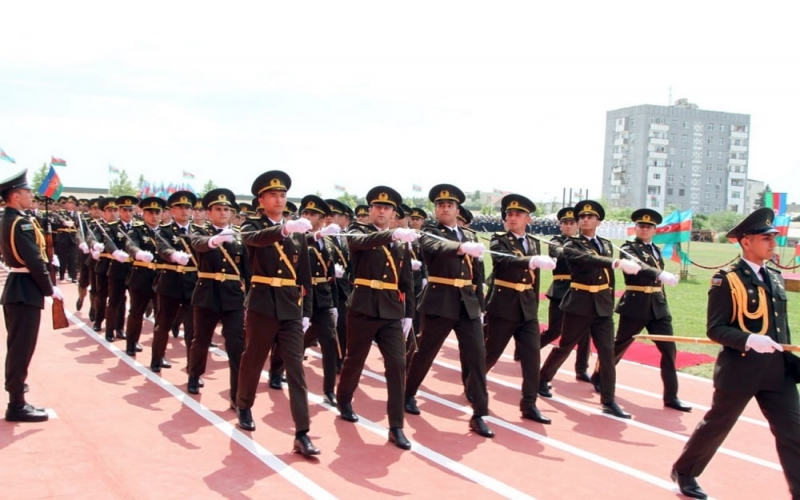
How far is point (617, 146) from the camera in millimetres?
104562

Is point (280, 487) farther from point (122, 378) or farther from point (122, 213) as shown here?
point (122, 213)

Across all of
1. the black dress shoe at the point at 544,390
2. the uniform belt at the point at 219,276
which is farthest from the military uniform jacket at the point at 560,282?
the uniform belt at the point at 219,276

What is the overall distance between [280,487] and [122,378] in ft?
13.2

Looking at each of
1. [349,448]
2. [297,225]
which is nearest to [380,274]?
[297,225]

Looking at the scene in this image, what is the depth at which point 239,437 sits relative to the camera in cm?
623

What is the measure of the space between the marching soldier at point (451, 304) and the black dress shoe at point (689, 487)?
177 cm

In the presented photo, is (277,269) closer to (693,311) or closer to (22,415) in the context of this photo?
(22,415)

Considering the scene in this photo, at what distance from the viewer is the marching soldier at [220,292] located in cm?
730

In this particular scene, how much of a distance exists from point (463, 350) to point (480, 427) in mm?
747

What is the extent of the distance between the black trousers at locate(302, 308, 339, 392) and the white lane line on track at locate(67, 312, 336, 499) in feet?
4.00

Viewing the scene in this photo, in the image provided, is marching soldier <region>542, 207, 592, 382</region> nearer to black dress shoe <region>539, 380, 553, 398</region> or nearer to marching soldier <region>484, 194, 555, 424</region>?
black dress shoe <region>539, 380, 553, 398</region>

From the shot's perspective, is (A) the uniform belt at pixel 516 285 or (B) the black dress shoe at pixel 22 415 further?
(A) the uniform belt at pixel 516 285

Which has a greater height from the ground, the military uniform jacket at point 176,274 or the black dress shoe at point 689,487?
the military uniform jacket at point 176,274

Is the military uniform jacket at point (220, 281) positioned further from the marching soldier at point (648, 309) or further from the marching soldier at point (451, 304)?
the marching soldier at point (648, 309)
